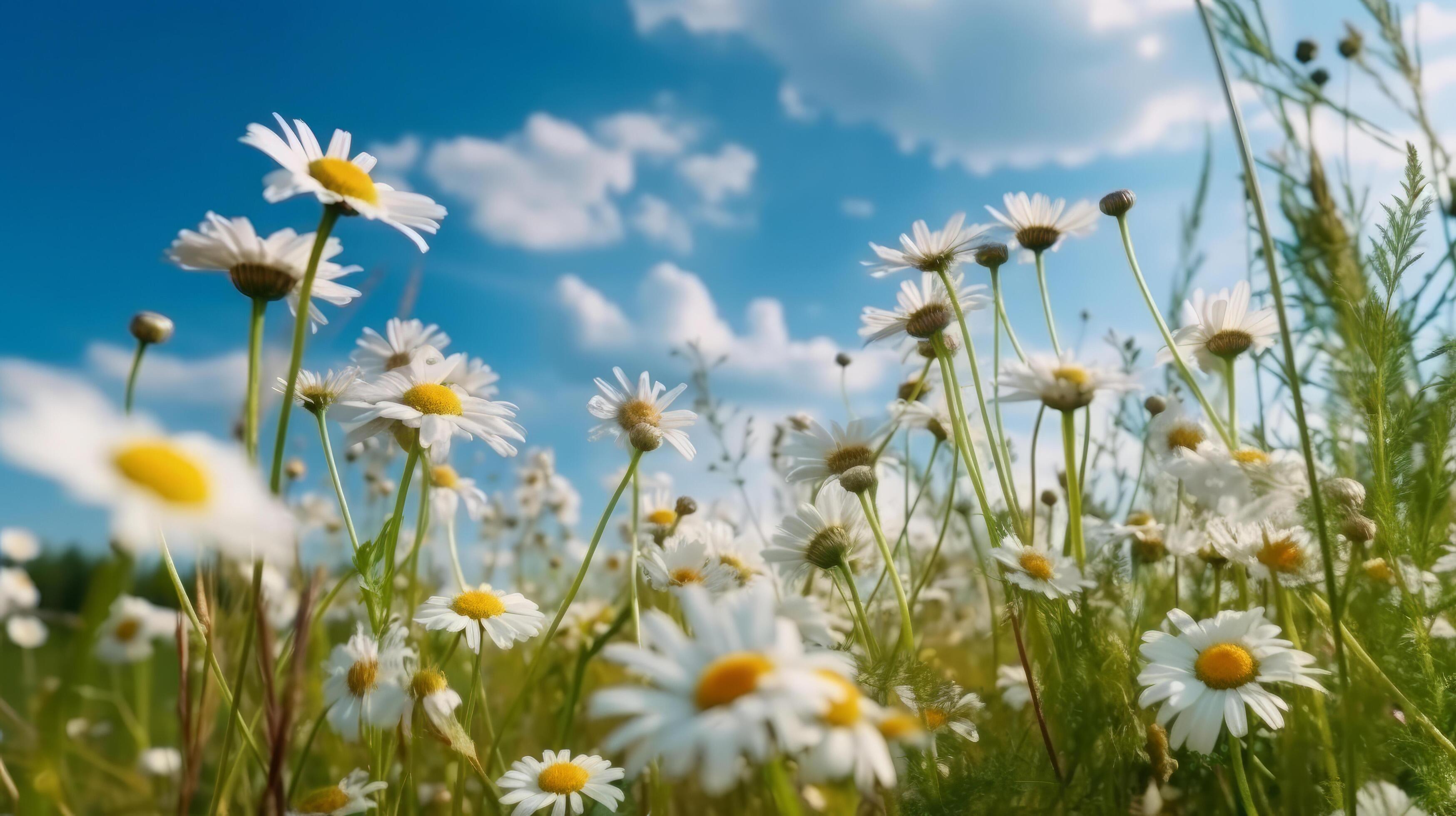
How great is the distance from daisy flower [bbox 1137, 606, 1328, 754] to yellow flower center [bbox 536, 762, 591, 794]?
659mm

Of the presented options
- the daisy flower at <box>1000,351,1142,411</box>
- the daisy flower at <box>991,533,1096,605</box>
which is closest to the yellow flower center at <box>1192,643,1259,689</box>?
the daisy flower at <box>991,533,1096,605</box>

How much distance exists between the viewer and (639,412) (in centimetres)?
141

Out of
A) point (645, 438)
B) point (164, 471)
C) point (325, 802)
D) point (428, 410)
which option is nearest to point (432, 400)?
point (428, 410)

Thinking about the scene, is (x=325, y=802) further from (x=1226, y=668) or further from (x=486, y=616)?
(x=1226, y=668)

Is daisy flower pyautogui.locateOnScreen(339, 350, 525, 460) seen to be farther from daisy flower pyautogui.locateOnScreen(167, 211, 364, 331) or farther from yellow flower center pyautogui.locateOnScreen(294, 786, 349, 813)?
yellow flower center pyautogui.locateOnScreen(294, 786, 349, 813)

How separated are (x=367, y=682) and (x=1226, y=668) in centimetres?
105

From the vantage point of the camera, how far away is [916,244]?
4.80ft

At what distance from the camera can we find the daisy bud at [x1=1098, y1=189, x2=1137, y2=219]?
1348 mm

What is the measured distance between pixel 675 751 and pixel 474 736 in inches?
52.1

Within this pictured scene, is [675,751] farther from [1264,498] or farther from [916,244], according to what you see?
[916,244]

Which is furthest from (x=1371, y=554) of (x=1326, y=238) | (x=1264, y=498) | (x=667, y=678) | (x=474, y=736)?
(x=474, y=736)

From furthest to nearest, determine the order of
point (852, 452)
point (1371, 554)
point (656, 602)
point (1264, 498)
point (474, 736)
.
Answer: point (656, 602)
point (474, 736)
point (852, 452)
point (1371, 554)
point (1264, 498)

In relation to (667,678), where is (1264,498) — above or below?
above

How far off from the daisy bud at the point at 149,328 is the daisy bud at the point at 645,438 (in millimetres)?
569
